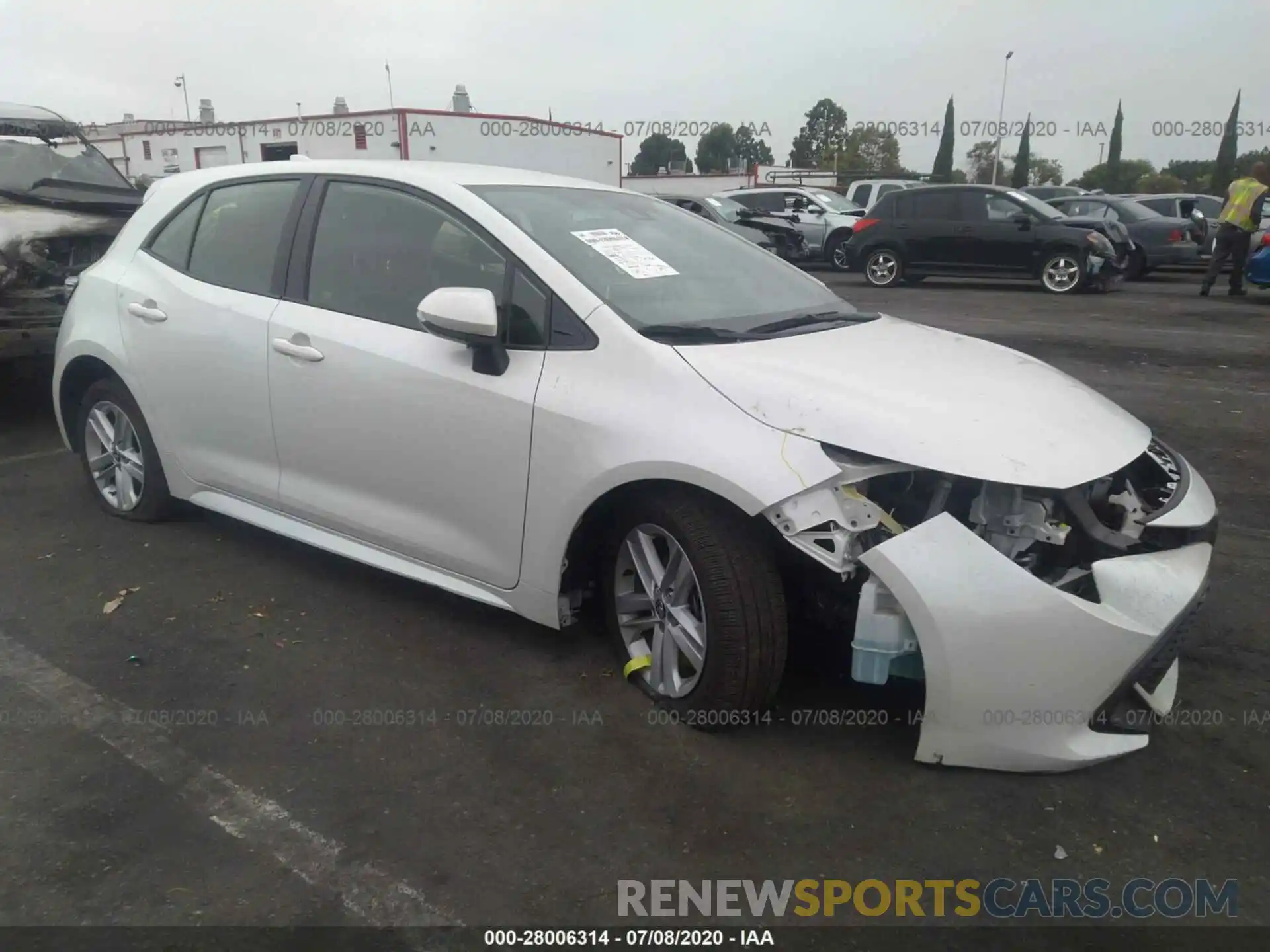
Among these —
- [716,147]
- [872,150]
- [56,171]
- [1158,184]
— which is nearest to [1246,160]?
[1158,184]

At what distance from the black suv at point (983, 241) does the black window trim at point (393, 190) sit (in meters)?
12.4

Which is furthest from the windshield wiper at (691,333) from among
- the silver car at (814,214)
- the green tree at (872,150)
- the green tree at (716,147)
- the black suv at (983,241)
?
the green tree at (716,147)

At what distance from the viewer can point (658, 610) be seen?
2951 mm

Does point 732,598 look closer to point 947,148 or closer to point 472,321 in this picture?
point 472,321

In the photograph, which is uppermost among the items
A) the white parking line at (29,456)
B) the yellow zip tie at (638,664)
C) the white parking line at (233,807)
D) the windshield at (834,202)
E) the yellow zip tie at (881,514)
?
the windshield at (834,202)

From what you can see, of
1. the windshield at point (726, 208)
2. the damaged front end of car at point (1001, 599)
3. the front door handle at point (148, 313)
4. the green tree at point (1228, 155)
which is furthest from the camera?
the green tree at point (1228, 155)

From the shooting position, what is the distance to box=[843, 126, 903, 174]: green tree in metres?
65.9

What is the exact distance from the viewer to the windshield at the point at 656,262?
3.11 metres

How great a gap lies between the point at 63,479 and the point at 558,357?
372 cm

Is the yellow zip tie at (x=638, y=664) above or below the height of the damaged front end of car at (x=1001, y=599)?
below

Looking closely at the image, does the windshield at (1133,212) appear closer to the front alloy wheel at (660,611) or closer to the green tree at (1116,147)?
the front alloy wheel at (660,611)

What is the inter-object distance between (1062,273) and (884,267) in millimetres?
2645

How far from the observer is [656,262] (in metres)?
3.35

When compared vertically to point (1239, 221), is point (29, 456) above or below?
below
